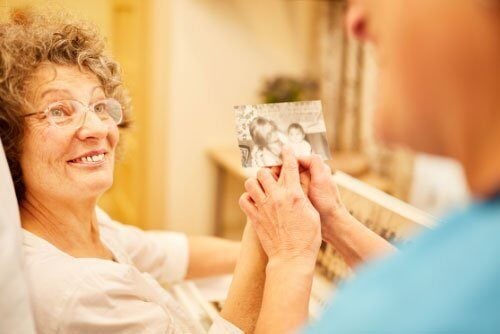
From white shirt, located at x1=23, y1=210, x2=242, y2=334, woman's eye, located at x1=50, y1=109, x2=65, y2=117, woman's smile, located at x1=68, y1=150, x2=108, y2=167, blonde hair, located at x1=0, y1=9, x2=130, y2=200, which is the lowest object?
white shirt, located at x1=23, y1=210, x2=242, y2=334

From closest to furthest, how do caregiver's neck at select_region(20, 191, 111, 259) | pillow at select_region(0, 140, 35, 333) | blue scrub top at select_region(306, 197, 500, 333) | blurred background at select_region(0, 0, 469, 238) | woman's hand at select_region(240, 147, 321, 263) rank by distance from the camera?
blue scrub top at select_region(306, 197, 500, 333), pillow at select_region(0, 140, 35, 333), woman's hand at select_region(240, 147, 321, 263), caregiver's neck at select_region(20, 191, 111, 259), blurred background at select_region(0, 0, 469, 238)

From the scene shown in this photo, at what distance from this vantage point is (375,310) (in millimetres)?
509

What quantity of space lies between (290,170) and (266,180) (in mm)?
51

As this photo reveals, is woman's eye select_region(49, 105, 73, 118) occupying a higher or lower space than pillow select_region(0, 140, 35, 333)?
higher

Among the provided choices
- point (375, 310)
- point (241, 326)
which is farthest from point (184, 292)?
point (375, 310)

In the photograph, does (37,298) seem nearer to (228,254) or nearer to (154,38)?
(228,254)

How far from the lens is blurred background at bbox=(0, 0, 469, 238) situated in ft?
10.3

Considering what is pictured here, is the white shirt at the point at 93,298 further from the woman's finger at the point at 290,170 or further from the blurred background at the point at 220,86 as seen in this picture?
the blurred background at the point at 220,86

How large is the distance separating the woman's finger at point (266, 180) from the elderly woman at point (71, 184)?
13cm

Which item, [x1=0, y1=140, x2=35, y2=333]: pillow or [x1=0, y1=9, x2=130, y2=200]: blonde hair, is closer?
[x1=0, y1=140, x2=35, y2=333]: pillow

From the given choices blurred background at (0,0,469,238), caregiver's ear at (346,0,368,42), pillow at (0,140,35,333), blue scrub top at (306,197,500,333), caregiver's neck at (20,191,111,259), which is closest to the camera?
blue scrub top at (306,197,500,333)

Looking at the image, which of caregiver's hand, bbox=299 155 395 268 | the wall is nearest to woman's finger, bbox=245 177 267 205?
caregiver's hand, bbox=299 155 395 268

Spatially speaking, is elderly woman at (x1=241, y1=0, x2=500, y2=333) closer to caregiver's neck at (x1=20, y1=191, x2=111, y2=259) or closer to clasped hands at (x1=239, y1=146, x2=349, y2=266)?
clasped hands at (x1=239, y1=146, x2=349, y2=266)

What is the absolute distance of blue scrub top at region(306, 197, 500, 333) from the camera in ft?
1.57
